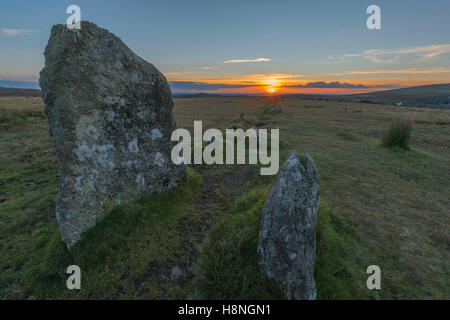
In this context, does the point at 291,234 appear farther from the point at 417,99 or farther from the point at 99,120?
A: the point at 417,99

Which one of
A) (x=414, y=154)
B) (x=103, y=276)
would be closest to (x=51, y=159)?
(x=103, y=276)

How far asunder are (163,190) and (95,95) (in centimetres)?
279

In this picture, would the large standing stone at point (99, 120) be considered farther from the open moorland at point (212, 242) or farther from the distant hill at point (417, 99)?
the distant hill at point (417, 99)

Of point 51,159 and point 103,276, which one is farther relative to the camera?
point 51,159

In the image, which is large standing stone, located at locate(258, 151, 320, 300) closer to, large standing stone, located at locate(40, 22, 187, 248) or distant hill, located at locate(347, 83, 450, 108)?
large standing stone, located at locate(40, 22, 187, 248)

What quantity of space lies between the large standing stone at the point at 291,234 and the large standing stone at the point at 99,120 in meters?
3.46

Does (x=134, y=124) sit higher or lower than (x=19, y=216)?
higher

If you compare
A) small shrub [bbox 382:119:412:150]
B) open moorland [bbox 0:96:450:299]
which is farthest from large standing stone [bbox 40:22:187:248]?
small shrub [bbox 382:119:412:150]

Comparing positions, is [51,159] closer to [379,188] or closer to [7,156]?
[7,156]

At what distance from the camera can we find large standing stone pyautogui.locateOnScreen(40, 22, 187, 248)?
4.52 meters

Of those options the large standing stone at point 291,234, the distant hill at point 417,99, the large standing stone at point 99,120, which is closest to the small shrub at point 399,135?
the large standing stone at point 291,234

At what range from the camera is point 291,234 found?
11.0ft

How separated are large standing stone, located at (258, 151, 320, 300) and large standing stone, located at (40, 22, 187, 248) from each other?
3458 millimetres

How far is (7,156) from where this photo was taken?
33.6 feet
